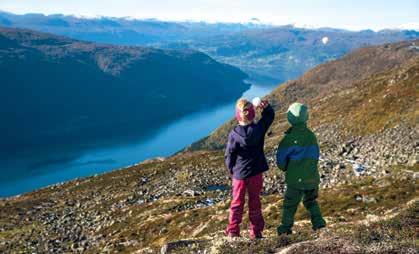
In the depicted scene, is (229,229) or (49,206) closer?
(229,229)

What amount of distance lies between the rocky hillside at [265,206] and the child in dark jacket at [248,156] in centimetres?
105

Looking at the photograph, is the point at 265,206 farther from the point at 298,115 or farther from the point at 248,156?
the point at 298,115

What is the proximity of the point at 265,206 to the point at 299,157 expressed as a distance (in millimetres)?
17254

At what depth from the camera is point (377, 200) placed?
2519cm

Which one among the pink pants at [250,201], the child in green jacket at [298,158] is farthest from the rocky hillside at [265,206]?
the child in green jacket at [298,158]

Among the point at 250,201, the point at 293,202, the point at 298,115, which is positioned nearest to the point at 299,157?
the point at 298,115

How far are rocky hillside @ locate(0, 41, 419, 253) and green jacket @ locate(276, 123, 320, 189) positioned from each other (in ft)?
5.29

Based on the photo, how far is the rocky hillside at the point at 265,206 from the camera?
552 inches

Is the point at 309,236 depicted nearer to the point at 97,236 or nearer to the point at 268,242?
the point at 268,242

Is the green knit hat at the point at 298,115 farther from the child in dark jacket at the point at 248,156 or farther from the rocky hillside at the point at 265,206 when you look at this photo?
the rocky hillside at the point at 265,206

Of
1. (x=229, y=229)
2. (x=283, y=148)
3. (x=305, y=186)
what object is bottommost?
(x=229, y=229)

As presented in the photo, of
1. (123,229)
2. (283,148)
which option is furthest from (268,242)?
(123,229)

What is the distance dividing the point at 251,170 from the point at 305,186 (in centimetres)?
169

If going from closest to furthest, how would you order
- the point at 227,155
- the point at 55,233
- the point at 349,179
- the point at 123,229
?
the point at 227,155, the point at 349,179, the point at 123,229, the point at 55,233
